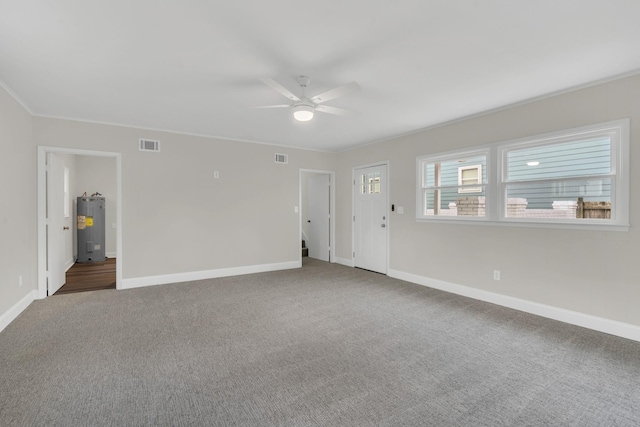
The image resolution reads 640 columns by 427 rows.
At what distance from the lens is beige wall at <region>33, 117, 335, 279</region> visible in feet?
15.6

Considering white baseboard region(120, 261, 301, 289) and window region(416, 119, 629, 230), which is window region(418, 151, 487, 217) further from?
white baseboard region(120, 261, 301, 289)

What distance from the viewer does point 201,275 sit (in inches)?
211

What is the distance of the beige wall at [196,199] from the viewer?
475 cm

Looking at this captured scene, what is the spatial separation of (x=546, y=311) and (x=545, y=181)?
61.2 inches

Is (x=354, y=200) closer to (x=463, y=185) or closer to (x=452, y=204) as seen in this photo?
(x=452, y=204)

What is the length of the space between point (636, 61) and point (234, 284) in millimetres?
5540

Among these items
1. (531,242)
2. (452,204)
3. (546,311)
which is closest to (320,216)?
(452,204)

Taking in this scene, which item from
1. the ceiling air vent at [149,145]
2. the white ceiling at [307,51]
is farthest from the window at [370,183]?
the ceiling air vent at [149,145]

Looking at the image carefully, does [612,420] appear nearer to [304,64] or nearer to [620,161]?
[620,161]

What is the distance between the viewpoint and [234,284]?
5.03 meters

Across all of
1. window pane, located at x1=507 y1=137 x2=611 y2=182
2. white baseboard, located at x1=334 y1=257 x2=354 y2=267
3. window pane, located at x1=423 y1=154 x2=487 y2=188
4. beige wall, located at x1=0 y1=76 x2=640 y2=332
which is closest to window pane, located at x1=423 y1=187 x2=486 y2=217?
window pane, located at x1=423 y1=154 x2=487 y2=188

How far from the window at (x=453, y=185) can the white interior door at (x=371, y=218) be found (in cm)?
88

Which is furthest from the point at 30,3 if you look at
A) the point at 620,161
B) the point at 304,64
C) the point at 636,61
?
the point at 620,161

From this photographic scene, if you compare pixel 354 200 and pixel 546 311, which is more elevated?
pixel 354 200
